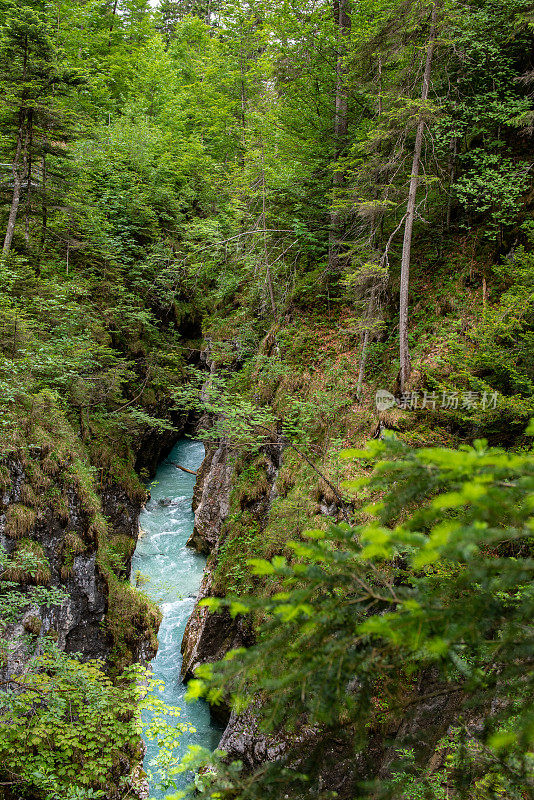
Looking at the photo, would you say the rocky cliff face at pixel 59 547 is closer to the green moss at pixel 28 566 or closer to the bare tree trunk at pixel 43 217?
the green moss at pixel 28 566


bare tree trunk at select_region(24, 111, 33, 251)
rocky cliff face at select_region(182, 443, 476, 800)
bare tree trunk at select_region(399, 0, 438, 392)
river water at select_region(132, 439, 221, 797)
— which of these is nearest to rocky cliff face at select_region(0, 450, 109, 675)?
rocky cliff face at select_region(182, 443, 476, 800)

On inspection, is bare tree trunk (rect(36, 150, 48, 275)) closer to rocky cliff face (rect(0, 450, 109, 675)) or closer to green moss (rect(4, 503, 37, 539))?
rocky cliff face (rect(0, 450, 109, 675))

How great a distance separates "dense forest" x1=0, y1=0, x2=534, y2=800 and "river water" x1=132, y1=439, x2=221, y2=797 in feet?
1.94

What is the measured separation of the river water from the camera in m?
9.78

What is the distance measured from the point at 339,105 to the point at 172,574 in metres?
15.4

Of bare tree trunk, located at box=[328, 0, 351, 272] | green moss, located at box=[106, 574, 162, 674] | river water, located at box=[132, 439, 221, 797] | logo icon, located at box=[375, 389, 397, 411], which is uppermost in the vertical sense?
bare tree trunk, located at box=[328, 0, 351, 272]

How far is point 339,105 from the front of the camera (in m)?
11.8

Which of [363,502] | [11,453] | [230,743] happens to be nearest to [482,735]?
[363,502]

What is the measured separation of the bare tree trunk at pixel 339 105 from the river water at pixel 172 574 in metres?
10.2

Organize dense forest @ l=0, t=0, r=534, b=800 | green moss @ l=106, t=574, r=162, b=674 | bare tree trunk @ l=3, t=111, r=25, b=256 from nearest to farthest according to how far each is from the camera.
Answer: dense forest @ l=0, t=0, r=534, b=800 → green moss @ l=106, t=574, r=162, b=674 → bare tree trunk @ l=3, t=111, r=25, b=256

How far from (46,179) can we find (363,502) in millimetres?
12576

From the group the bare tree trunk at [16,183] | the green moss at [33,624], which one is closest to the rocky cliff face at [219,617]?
the green moss at [33,624]

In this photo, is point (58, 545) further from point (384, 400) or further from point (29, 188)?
point (29, 188)

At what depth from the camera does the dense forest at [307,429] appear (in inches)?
81.2
